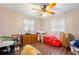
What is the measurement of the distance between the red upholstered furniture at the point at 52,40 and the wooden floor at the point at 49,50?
0.07 metres

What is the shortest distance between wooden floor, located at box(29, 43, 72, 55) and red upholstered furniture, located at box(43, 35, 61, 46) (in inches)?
2.8

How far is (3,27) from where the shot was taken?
164 centimetres

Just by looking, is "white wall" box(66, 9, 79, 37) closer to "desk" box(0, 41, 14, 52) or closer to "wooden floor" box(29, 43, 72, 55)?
"wooden floor" box(29, 43, 72, 55)

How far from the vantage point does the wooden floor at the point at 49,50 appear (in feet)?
5.42

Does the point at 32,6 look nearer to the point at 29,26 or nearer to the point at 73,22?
the point at 29,26

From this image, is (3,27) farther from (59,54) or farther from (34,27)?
(59,54)

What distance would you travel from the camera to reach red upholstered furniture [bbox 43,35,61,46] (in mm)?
1692

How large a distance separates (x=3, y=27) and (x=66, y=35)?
109 centimetres

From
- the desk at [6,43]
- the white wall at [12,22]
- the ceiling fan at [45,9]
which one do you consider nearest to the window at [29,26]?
the white wall at [12,22]

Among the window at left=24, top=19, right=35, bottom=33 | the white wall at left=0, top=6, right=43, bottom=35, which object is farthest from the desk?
the window at left=24, top=19, right=35, bottom=33

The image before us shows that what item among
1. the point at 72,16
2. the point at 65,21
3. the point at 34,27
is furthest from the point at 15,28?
the point at 72,16

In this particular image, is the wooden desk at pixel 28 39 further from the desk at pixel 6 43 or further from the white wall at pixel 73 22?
the white wall at pixel 73 22

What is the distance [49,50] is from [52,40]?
186 millimetres

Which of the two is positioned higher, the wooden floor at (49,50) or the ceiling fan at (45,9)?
the ceiling fan at (45,9)
